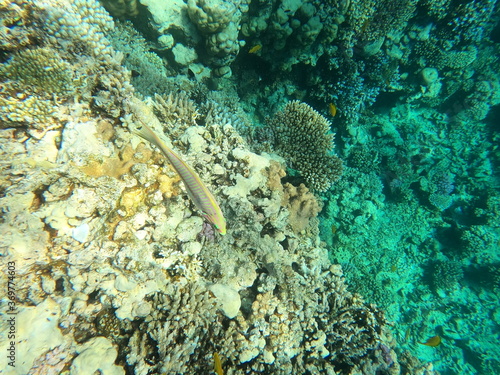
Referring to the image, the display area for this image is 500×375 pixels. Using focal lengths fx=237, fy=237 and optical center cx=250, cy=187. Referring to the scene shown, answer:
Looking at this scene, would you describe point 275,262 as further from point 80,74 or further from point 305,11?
point 305,11

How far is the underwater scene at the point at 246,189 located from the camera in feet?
9.46

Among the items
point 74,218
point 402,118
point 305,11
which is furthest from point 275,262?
point 402,118

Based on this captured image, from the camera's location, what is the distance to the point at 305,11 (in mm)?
6266

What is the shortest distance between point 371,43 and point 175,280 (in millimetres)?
8558

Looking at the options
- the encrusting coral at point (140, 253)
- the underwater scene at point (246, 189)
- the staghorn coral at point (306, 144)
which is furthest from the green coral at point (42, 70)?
the staghorn coral at point (306, 144)

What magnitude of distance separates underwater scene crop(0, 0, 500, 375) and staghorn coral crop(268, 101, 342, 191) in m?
0.05

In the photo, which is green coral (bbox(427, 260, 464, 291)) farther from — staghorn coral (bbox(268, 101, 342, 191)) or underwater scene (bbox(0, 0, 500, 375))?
staghorn coral (bbox(268, 101, 342, 191))

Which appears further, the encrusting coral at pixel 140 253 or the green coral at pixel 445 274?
the green coral at pixel 445 274

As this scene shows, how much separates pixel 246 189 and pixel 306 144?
2322mm

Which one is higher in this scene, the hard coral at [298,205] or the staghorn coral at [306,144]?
the staghorn coral at [306,144]

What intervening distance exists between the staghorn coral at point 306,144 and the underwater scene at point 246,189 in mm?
51

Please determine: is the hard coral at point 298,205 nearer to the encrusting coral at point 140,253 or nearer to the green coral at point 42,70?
the encrusting coral at point 140,253

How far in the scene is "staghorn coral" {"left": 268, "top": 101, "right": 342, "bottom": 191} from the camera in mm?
5570

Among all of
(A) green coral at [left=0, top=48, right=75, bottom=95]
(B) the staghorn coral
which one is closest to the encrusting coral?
(A) green coral at [left=0, top=48, right=75, bottom=95]
